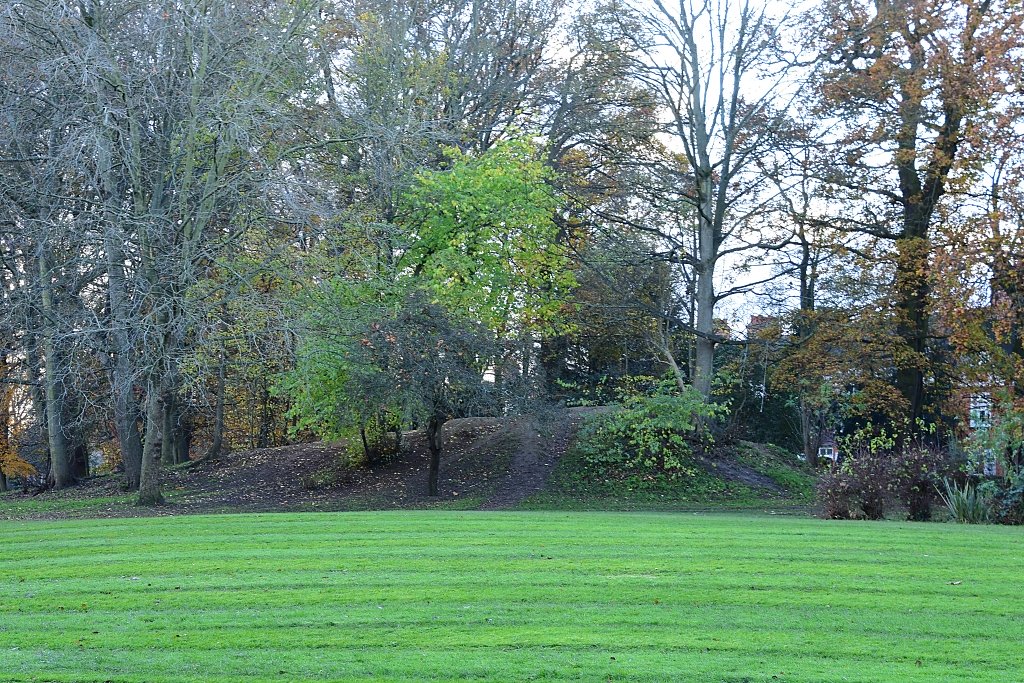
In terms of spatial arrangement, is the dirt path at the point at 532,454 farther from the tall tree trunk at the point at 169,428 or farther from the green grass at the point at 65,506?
the tall tree trunk at the point at 169,428

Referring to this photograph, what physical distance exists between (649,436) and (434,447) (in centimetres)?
546

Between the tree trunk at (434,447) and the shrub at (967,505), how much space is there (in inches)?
408

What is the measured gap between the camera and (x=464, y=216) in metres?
23.0

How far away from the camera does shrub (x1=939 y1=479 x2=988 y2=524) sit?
16.4 meters

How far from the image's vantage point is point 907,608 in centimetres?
794

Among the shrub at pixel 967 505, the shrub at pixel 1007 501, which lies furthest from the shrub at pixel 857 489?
the shrub at pixel 1007 501

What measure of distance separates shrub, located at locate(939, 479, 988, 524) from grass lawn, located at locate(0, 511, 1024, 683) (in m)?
4.03

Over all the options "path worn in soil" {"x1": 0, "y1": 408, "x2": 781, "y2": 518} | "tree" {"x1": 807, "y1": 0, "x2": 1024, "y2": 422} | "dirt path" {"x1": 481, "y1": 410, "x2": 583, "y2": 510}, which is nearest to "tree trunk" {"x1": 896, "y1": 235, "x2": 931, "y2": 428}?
"tree" {"x1": 807, "y1": 0, "x2": 1024, "y2": 422}

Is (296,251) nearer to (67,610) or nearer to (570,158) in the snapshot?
(67,610)

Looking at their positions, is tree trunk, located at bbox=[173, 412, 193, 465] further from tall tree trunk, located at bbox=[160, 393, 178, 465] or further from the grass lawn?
the grass lawn

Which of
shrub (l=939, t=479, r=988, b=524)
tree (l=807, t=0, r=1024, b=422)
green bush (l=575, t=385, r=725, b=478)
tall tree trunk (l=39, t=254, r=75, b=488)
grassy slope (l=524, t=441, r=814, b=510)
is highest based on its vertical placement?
tree (l=807, t=0, r=1024, b=422)

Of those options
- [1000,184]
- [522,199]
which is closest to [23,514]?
[522,199]

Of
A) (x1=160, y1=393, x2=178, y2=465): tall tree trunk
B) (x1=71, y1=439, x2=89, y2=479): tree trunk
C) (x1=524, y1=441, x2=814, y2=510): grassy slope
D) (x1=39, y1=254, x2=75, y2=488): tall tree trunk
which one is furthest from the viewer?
(x1=71, y1=439, x2=89, y2=479): tree trunk

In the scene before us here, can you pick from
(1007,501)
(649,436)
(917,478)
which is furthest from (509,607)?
(649,436)
